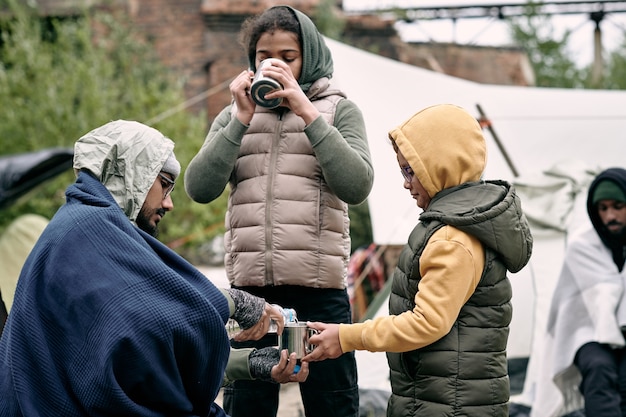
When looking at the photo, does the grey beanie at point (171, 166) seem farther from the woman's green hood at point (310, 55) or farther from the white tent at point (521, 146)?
the white tent at point (521, 146)

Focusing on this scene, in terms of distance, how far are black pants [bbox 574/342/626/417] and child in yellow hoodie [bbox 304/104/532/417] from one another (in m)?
1.69

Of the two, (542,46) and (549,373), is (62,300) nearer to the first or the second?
(549,373)

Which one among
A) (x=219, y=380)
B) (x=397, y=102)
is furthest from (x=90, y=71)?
(x=219, y=380)

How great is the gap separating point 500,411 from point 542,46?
12.0 m

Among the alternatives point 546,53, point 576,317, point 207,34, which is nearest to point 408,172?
point 576,317

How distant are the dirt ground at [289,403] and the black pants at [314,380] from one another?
6.02 ft

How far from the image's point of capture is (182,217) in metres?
9.36

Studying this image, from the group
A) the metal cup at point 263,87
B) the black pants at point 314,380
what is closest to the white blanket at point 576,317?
the black pants at point 314,380

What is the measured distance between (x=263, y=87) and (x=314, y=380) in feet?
2.94

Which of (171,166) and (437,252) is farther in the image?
(171,166)

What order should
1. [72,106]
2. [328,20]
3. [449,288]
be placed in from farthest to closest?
[328,20], [72,106], [449,288]

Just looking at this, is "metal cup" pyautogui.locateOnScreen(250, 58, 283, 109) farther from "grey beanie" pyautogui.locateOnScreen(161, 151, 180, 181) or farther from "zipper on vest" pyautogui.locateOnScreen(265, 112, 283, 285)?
"grey beanie" pyautogui.locateOnScreen(161, 151, 180, 181)

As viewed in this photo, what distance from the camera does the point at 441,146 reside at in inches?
91.6

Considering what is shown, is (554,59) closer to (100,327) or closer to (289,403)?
(289,403)
